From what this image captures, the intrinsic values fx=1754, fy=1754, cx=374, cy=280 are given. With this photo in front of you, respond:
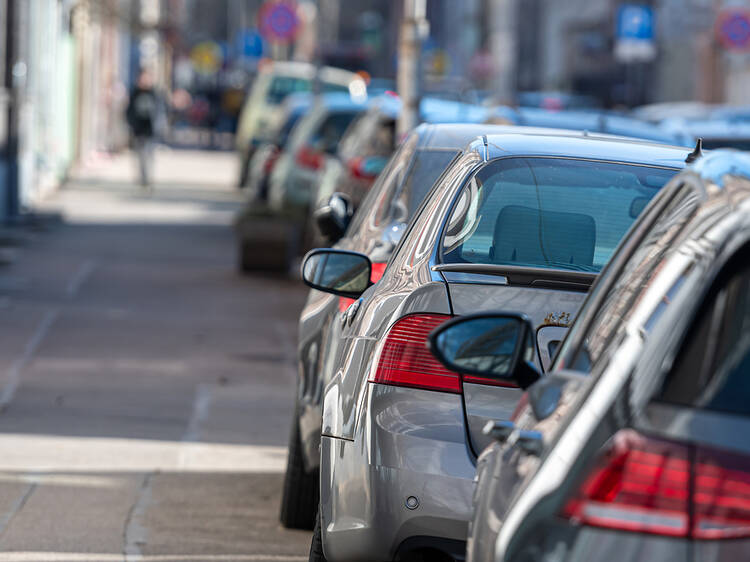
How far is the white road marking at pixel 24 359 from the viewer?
922cm

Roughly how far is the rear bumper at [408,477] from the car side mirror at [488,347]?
2.91 feet

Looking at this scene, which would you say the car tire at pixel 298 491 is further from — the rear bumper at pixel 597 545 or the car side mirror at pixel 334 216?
the rear bumper at pixel 597 545

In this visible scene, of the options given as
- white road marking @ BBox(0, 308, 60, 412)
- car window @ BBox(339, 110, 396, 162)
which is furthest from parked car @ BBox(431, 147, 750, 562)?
A: car window @ BBox(339, 110, 396, 162)

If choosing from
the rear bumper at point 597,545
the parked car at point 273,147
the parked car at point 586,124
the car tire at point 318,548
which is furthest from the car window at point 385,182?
the parked car at point 273,147

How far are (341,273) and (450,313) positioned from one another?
1.50 meters

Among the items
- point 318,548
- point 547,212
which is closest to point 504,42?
point 547,212

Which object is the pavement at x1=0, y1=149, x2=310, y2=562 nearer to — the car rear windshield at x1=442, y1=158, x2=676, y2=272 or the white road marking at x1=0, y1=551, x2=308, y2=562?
the white road marking at x1=0, y1=551, x2=308, y2=562

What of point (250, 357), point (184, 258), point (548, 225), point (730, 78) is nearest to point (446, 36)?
point (730, 78)

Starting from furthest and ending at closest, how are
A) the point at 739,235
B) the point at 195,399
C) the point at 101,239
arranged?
the point at 101,239
the point at 195,399
the point at 739,235

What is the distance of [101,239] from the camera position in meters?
18.7

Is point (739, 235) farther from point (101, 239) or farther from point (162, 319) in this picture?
point (101, 239)

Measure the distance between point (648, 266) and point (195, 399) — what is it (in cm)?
663

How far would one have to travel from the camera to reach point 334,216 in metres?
8.19

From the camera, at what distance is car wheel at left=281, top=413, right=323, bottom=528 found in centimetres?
638
